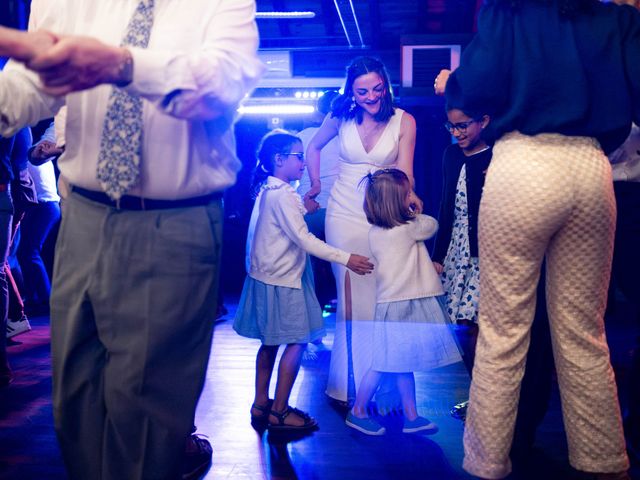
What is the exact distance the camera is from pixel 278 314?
2650 mm

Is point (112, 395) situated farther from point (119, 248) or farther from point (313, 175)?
point (313, 175)

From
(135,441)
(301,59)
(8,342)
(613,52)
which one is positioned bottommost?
(8,342)

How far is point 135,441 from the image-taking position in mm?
1399

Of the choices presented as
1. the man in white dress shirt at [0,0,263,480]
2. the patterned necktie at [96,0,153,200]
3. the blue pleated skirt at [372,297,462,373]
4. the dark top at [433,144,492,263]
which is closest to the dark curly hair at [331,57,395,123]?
the dark top at [433,144,492,263]

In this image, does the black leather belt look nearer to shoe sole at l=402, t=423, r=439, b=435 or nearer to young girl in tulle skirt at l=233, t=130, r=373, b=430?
young girl in tulle skirt at l=233, t=130, r=373, b=430

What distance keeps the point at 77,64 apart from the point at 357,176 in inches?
77.2

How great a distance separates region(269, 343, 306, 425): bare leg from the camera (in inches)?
102

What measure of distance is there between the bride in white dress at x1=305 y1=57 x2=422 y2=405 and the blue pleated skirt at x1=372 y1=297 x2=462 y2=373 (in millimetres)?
277

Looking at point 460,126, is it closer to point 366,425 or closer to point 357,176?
point 357,176

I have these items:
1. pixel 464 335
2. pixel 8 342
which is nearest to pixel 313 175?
pixel 464 335

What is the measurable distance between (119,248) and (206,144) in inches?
11.2

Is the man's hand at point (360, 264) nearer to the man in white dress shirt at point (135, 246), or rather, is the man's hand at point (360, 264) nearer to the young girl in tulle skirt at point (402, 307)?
the young girl in tulle skirt at point (402, 307)

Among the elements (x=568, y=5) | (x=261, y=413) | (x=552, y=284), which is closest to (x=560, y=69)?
(x=568, y=5)

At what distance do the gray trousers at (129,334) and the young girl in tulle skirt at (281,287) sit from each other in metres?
1.16
